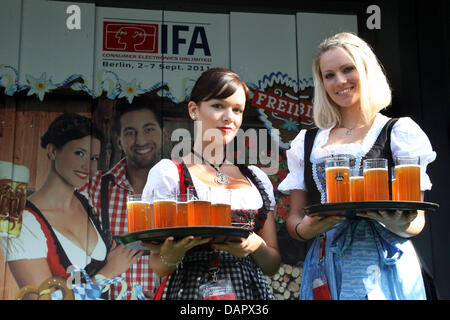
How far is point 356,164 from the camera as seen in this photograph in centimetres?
213

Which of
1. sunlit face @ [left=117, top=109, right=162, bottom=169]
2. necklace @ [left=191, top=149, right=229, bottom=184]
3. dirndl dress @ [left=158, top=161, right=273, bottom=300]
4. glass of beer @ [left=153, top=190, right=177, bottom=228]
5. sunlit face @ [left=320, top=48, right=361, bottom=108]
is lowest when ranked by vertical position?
dirndl dress @ [left=158, top=161, right=273, bottom=300]

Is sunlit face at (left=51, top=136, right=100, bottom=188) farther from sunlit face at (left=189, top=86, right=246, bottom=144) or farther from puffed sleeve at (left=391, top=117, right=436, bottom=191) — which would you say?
puffed sleeve at (left=391, top=117, right=436, bottom=191)

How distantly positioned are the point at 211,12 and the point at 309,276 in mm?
3218

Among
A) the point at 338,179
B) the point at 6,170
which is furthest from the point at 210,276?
the point at 6,170

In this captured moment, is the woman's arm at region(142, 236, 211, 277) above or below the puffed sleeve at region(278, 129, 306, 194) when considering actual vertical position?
below

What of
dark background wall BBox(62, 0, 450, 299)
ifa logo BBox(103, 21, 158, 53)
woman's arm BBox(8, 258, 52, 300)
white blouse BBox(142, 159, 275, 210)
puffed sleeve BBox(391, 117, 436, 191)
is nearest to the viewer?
puffed sleeve BBox(391, 117, 436, 191)

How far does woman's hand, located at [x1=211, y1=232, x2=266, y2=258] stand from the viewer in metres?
2.00

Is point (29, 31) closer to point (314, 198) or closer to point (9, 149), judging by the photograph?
point (9, 149)

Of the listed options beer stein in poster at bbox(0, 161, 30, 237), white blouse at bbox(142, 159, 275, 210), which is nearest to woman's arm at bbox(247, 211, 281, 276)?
white blouse at bbox(142, 159, 275, 210)

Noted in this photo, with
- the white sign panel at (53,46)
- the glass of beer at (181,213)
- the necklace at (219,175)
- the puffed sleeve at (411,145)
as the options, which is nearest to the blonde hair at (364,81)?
the puffed sleeve at (411,145)

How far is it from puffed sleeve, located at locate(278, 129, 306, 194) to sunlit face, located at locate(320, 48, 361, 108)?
219mm

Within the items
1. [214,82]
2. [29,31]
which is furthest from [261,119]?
[214,82]

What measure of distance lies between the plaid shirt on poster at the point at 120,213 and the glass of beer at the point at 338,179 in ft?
8.98

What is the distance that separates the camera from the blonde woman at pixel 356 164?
196 cm
